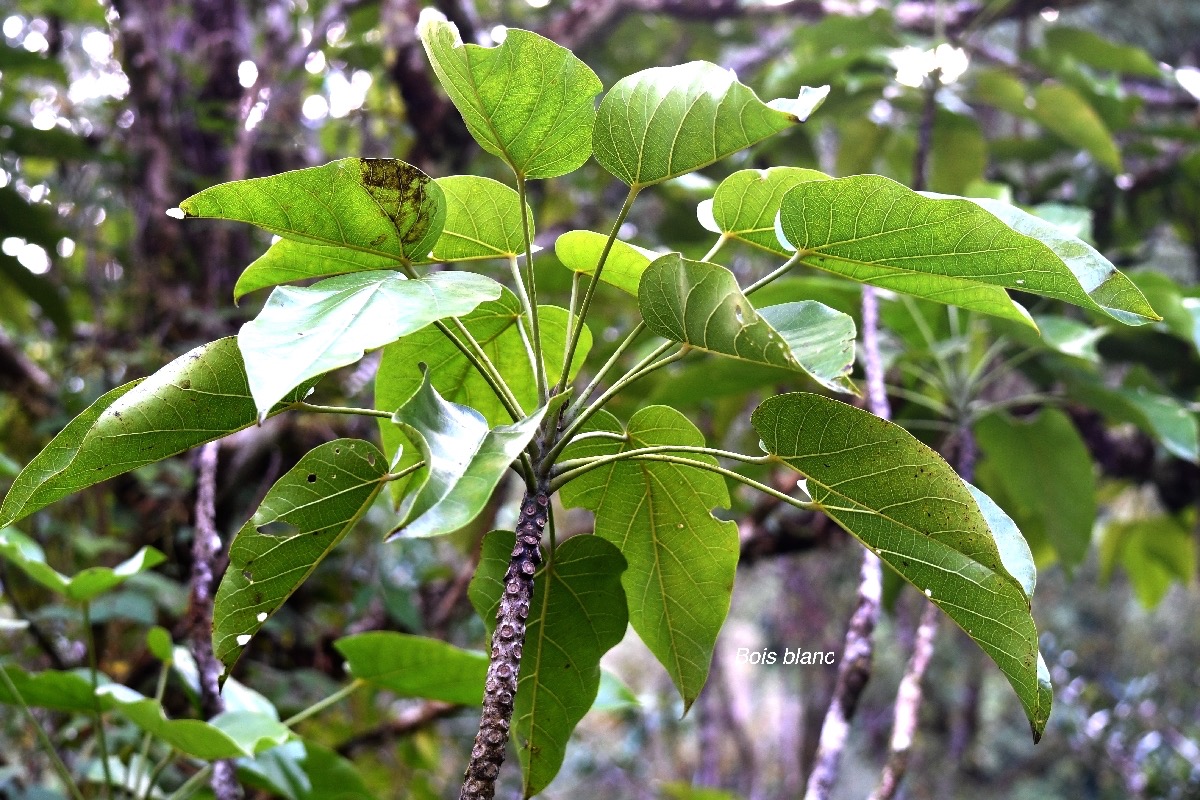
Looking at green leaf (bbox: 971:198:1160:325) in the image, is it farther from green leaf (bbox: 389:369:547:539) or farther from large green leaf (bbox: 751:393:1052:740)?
green leaf (bbox: 389:369:547:539)

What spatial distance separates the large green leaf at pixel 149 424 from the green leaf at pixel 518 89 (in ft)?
0.69

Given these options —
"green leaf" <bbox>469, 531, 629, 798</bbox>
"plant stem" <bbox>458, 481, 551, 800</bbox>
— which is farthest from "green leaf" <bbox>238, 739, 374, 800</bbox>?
"plant stem" <bbox>458, 481, 551, 800</bbox>

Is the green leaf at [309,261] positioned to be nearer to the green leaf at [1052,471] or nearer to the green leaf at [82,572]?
the green leaf at [82,572]

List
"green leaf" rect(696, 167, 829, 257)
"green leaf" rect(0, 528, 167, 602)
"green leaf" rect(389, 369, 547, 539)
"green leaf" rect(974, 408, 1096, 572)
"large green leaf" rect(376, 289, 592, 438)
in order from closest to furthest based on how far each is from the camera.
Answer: "green leaf" rect(389, 369, 547, 539)
"green leaf" rect(696, 167, 829, 257)
"large green leaf" rect(376, 289, 592, 438)
"green leaf" rect(0, 528, 167, 602)
"green leaf" rect(974, 408, 1096, 572)

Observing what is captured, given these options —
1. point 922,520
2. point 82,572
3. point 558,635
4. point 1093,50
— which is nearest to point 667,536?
point 558,635

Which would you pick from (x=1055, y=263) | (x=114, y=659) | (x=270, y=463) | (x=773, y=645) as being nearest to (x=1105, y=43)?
(x=1055, y=263)

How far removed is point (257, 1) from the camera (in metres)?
2.26

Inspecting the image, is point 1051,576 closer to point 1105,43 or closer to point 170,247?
point 1105,43

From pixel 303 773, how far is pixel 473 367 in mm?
633

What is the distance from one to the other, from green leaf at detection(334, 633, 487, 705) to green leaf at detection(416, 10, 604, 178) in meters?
0.56

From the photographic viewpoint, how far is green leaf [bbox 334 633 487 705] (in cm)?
98

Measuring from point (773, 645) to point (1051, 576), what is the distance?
62.0 inches

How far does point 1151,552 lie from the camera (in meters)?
2.20

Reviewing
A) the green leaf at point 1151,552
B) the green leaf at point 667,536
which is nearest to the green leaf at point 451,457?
the green leaf at point 667,536
